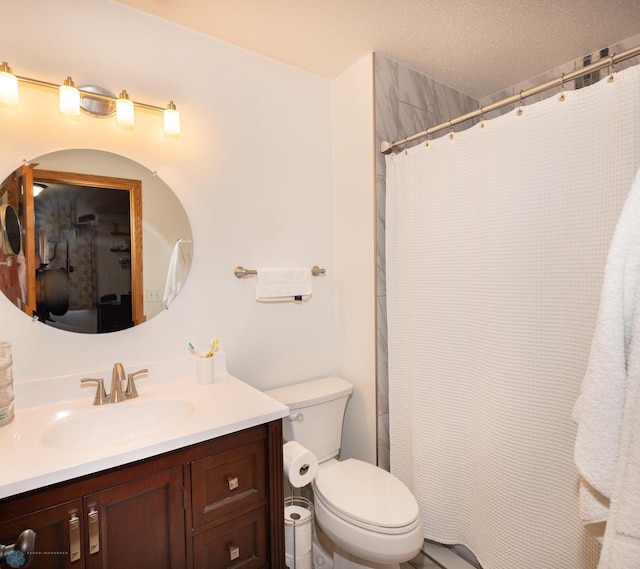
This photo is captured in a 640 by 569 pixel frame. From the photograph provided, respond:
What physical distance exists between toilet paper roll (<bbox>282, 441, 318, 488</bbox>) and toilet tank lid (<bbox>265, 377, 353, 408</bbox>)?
0.25 m

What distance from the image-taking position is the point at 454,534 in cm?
159

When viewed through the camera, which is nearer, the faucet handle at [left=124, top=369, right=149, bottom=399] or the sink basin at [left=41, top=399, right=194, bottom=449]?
the sink basin at [left=41, top=399, right=194, bottom=449]

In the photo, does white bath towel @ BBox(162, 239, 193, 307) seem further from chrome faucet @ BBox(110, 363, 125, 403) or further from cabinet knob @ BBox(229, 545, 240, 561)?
cabinet knob @ BBox(229, 545, 240, 561)

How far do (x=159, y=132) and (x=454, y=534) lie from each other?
2094 mm

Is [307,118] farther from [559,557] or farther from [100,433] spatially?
[559,557]

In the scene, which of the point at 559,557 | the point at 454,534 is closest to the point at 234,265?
the point at 454,534

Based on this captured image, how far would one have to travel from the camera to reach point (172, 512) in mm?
1081

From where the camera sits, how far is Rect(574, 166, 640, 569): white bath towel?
2.31 ft

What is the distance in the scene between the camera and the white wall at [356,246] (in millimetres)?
1849

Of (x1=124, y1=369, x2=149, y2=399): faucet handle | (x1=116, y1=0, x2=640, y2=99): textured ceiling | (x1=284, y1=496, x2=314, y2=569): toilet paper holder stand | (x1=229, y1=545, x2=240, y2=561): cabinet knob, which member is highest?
(x1=116, y1=0, x2=640, y2=99): textured ceiling

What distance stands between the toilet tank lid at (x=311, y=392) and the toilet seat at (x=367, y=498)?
0.95 feet

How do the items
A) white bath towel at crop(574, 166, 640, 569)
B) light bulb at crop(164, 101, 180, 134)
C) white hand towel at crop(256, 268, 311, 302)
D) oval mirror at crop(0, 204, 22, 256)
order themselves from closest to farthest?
1. white bath towel at crop(574, 166, 640, 569)
2. oval mirror at crop(0, 204, 22, 256)
3. light bulb at crop(164, 101, 180, 134)
4. white hand towel at crop(256, 268, 311, 302)

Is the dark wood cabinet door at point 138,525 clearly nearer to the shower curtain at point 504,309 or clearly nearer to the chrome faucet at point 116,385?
the chrome faucet at point 116,385

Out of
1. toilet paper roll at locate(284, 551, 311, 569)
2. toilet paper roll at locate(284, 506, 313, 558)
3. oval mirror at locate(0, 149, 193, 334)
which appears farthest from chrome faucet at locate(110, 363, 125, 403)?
toilet paper roll at locate(284, 551, 311, 569)
